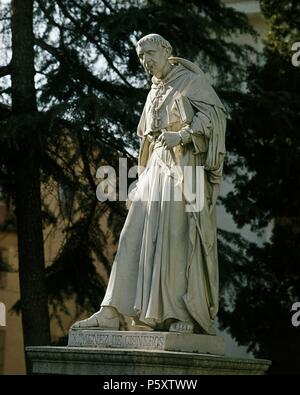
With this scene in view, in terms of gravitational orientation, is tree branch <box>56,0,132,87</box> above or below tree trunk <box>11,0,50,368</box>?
above

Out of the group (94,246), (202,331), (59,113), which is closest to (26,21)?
(59,113)

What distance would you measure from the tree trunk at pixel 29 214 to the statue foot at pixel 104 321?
23.1 feet

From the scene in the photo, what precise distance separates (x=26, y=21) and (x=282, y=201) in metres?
5.89

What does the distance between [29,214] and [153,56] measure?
7617mm

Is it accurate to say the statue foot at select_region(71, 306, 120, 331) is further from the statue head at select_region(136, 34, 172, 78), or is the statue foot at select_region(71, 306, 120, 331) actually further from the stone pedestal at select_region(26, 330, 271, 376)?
the statue head at select_region(136, 34, 172, 78)

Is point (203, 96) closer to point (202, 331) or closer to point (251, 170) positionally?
point (202, 331)

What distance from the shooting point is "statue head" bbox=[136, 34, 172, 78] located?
8.84 m

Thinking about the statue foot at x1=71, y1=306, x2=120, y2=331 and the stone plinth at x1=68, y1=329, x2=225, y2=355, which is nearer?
the stone plinth at x1=68, y1=329, x2=225, y2=355

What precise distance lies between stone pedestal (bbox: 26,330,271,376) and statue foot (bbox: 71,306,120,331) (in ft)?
0.31

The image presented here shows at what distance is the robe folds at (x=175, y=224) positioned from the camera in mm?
8289

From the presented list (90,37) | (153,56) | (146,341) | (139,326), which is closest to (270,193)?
(90,37)

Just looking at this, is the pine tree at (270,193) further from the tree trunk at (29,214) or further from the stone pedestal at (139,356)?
the stone pedestal at (139,356)

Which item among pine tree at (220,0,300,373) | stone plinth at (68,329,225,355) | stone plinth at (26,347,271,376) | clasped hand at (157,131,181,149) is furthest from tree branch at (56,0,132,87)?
stone plinth at (26,347,271,376)
